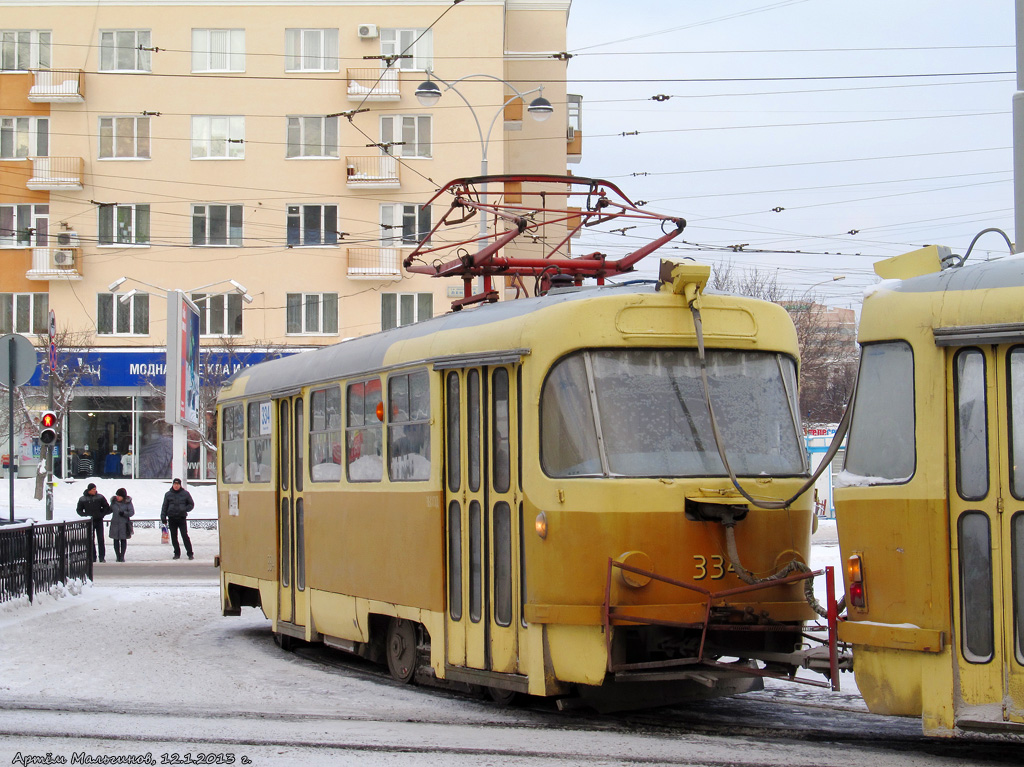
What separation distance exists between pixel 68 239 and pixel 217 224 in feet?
15.3

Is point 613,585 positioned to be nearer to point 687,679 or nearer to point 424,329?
point 687,679

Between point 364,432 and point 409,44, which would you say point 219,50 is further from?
point 364,432

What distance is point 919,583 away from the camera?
21.8 feet

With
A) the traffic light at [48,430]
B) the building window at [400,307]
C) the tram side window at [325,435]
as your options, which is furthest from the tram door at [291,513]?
the building window at [400,307]

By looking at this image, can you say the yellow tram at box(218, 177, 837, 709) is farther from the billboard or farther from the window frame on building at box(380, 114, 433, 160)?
the window frame on building at box(380, 114, 433, 160)

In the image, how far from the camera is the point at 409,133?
4141 cm

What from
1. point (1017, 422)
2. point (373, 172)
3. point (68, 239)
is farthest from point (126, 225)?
point (1017, 422)

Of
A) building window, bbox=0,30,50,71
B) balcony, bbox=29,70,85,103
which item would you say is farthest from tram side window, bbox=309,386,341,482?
building window, bbox=0,30,50,71

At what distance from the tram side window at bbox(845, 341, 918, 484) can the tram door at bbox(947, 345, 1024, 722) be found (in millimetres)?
271

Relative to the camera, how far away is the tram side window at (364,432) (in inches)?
414

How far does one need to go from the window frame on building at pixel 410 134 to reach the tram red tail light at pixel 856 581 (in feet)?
116

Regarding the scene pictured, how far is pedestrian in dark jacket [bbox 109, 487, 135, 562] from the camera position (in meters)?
25.6

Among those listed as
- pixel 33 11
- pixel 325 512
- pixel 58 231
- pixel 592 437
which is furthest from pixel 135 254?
pixel 592 437

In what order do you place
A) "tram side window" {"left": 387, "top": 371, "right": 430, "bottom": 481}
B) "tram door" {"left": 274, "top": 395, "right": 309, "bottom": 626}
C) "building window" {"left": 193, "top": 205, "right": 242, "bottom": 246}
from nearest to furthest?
1. "tram side window" {"left": 387, "top": 371, "right": 430, "bottom": 481}
2. "tram door" {"left": 274, "top": 395, "right": 309, "bottom": 626}
3. "building window" {"left": 193, "top": 205, "right": 242, "bottom": 246}
